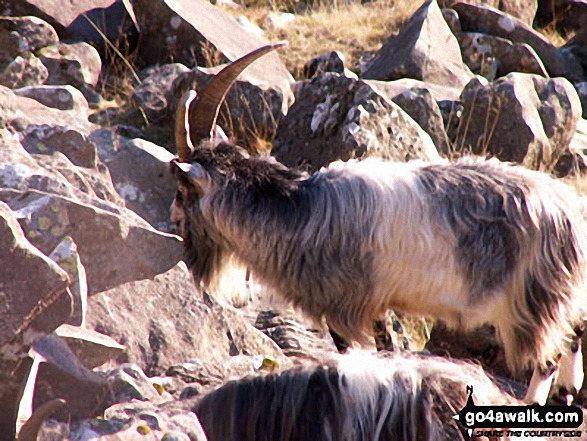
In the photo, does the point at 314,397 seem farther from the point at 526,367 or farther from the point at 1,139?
the point at 1,139

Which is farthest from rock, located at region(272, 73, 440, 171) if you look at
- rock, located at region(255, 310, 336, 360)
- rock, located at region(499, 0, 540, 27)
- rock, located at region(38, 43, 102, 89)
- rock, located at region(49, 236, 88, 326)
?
rock, located at region(499, 0, 540, 27)

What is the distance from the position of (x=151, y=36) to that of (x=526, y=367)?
18.0 feet

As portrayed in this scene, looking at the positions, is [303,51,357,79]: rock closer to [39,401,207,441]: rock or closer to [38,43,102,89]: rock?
[38,43,102,89]: rock

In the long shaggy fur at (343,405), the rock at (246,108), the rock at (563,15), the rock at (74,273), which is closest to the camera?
the long shaggy fur at (343,405)

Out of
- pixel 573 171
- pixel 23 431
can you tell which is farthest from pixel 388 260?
pixel 573 171

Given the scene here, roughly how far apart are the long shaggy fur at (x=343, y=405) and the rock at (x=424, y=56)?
695cm

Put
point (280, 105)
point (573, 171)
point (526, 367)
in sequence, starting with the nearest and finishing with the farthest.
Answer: point (526, 367) < point (280, 105) < point (573, 171)

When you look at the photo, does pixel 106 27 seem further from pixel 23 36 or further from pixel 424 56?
pixel 424 56

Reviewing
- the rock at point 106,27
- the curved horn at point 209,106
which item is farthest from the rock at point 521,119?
the rock at point 106,27

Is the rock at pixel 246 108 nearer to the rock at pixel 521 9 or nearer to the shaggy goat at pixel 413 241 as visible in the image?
the shaggy goat at pixel 413 241

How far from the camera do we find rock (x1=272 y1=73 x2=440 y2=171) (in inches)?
253

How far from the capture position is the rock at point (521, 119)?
801cm

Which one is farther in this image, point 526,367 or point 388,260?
point 526,367

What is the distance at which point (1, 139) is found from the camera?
5375 millimetres
